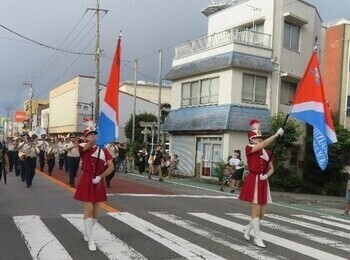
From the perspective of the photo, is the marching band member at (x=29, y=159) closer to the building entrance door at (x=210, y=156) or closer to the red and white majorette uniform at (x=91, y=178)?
the red and white majorette uniform at (x=91, y=178)

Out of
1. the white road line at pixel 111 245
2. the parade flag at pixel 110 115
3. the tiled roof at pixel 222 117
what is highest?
the tiled roof at pixel 222 117

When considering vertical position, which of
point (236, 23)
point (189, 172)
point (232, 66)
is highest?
point (236, 23)

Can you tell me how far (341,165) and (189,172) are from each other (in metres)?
8.75

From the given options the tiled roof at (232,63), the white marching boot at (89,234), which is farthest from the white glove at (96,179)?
the tiled roof at (232,63)

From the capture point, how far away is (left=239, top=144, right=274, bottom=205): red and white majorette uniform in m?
8.22

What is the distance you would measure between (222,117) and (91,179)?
20078 mm

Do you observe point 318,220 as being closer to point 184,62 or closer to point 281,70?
point 281,70

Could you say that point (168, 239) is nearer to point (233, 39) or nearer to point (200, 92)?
point (233, 39)

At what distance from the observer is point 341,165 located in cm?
2708

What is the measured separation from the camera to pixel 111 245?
7.88 metres

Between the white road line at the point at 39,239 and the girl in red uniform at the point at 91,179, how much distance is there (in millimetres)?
510

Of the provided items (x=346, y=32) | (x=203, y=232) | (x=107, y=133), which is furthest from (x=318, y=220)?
(x=346, y=32)

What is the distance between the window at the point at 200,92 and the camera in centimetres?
2903

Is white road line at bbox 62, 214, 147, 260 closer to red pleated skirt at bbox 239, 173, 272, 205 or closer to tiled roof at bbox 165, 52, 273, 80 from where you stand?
red pleated skirt at bbox 239, 173, 272, 205
